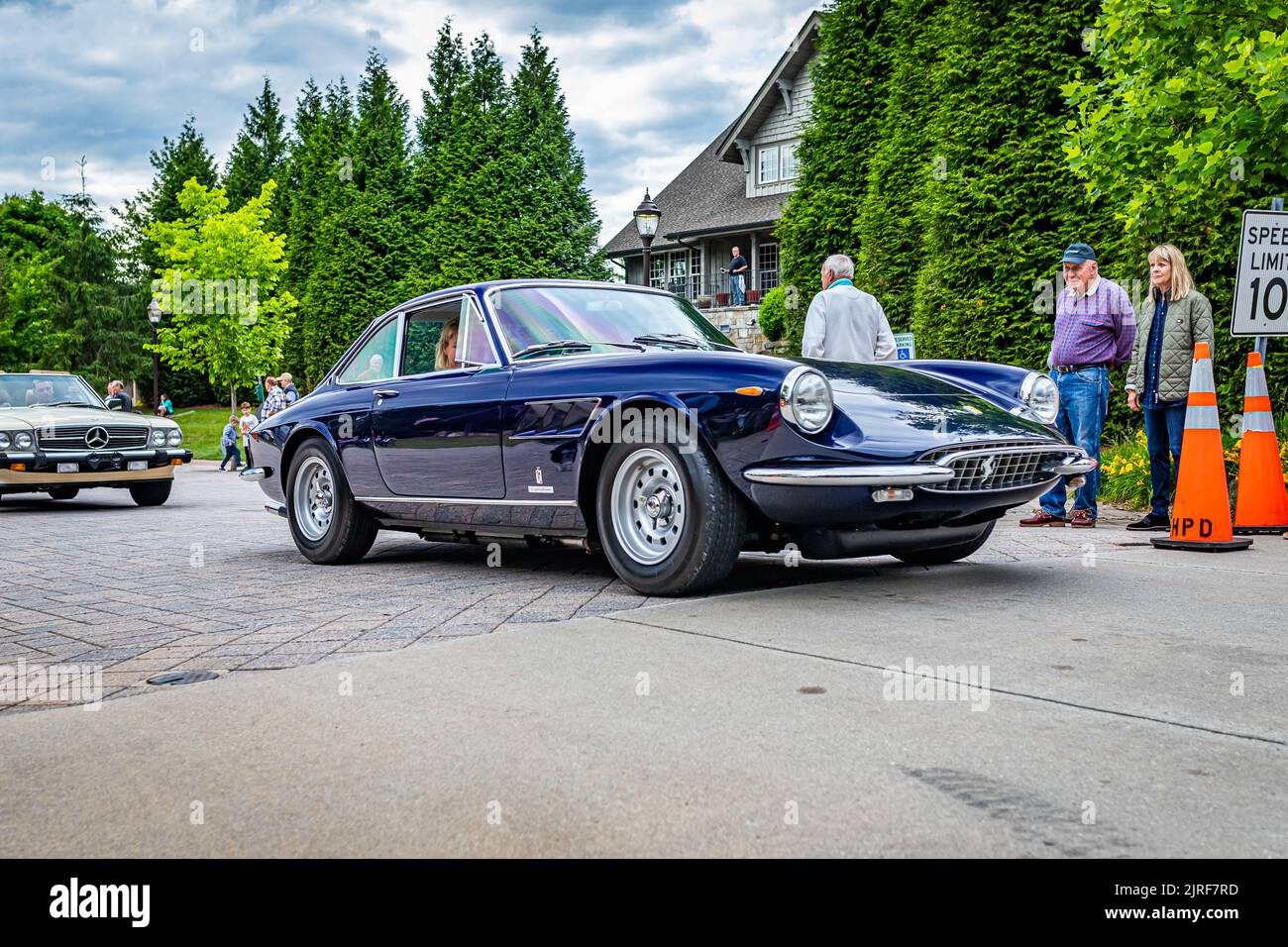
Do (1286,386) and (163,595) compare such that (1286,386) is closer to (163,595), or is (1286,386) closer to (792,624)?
(792,624)

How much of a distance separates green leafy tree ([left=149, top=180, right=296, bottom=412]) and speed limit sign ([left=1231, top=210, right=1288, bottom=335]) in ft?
136

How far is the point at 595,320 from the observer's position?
20.6 feet

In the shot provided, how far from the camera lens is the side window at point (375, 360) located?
715 centimetres

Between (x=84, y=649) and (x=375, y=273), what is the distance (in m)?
32.2

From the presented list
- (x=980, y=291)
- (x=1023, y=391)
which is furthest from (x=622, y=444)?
(x=980, y=291)

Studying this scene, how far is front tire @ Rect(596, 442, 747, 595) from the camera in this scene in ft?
16.4

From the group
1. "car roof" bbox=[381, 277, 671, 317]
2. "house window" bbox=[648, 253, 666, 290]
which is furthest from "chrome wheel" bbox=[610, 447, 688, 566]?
"house window" bbox=[648, 253, 666, 290]

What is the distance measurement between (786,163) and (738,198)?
12.0 feet

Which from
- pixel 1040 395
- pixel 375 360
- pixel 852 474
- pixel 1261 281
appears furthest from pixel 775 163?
pixel 852 474

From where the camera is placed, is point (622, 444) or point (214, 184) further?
point (214, 184)

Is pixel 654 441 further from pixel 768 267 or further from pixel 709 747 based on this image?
pixel 768 267

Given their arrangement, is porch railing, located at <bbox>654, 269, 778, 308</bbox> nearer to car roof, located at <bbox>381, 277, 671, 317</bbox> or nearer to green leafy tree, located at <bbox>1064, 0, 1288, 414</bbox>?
green leafy tree, located at <bbox>1064, 0, 1288, 414</bbox>

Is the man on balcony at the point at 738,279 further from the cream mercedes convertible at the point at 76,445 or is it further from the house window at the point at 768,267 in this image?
the cream mercedes convertible at the point at 76,445
